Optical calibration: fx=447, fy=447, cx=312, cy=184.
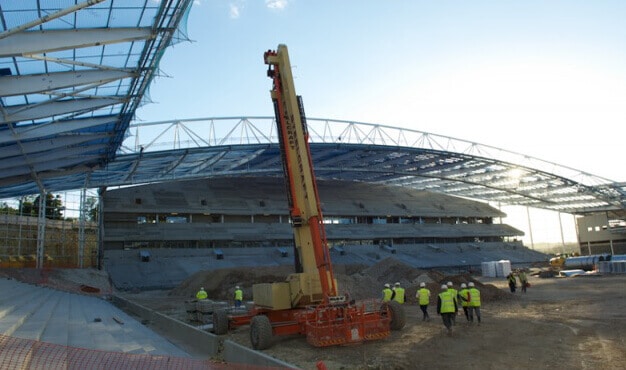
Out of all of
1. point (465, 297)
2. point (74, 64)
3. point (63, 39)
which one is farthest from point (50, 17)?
point (465, 297)

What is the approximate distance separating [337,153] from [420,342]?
114 ft

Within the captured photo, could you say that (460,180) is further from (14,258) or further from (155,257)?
(14,258)

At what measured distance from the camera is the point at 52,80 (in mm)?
17703

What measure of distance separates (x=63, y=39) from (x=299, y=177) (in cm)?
953

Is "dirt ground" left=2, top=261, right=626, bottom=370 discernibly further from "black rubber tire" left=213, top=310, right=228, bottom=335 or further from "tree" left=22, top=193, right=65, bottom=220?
"tree" left=22, top=193, right=65, bottom=220

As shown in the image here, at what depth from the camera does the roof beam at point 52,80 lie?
16750mm

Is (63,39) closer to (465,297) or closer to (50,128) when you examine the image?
(50,128)

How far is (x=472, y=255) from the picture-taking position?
62.0m

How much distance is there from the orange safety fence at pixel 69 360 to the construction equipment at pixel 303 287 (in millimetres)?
3778

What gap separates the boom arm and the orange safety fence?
4563mm

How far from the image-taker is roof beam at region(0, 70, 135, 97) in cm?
1675

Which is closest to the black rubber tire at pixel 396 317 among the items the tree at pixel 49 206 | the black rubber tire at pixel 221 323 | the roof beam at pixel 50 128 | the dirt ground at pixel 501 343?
the dirt ground at pixel 501 343

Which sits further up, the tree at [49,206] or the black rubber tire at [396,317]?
the tree at [49,206]

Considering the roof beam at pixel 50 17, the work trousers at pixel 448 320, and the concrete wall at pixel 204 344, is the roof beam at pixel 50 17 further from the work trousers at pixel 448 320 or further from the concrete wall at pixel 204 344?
the work trousers at pixel 448 320
